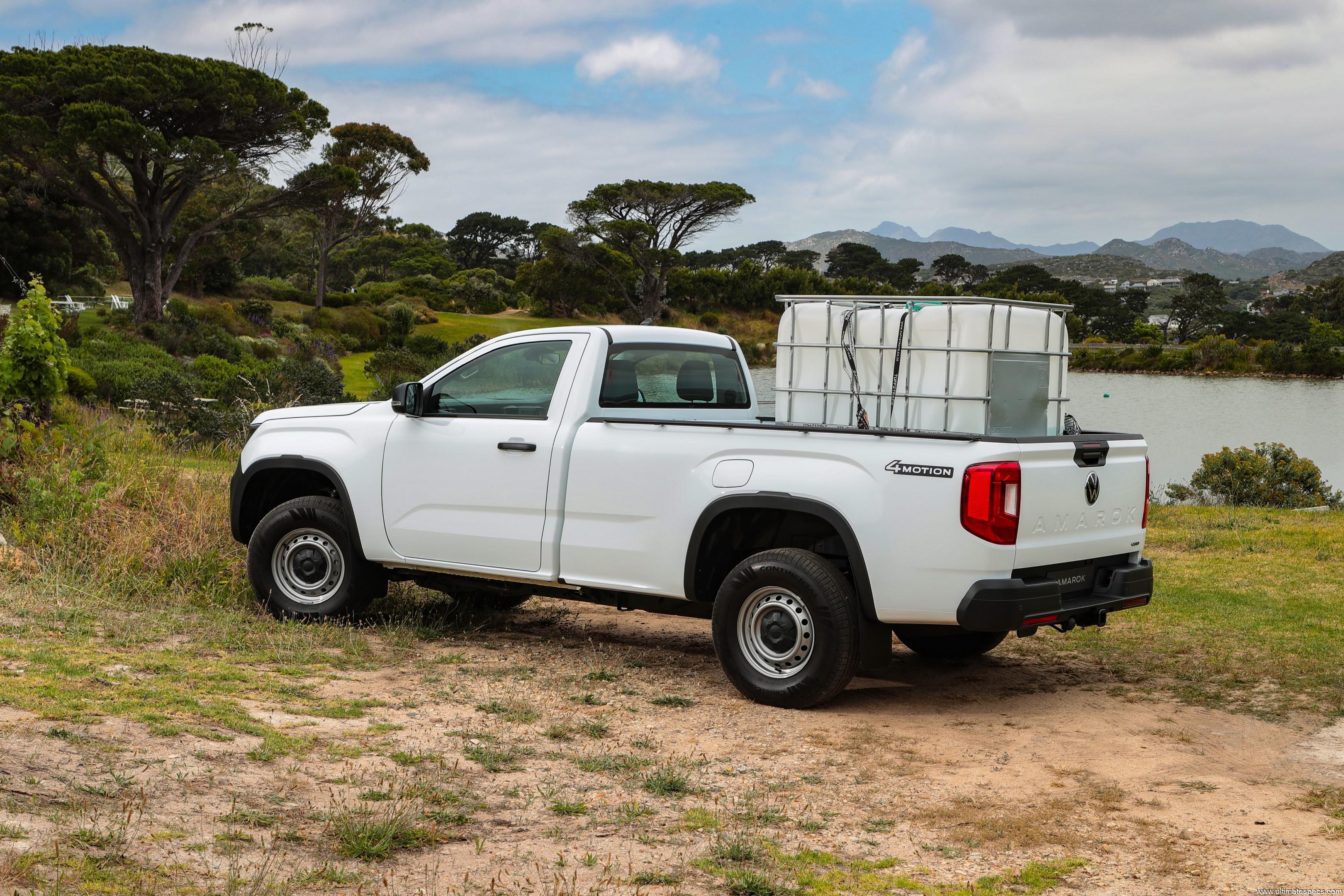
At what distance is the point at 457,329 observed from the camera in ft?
174

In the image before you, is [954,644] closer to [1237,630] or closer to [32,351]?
[1237,630]

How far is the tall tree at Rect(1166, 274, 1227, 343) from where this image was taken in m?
61.7

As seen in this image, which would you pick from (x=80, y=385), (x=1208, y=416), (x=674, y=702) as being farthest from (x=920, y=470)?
(x=1208, y=416)

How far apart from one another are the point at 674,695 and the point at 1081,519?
7.90 feet

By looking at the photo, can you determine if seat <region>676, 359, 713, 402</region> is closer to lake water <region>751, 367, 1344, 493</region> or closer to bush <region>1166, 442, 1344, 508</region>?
lake water <region>751, 367, 1344, 493</region>

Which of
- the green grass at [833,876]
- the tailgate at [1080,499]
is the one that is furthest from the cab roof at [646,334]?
the green grass at [833,876]

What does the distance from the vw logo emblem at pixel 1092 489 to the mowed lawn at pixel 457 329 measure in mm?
25165

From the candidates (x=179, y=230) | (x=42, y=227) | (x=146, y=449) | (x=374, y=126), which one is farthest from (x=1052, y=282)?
(x=146, y=449)

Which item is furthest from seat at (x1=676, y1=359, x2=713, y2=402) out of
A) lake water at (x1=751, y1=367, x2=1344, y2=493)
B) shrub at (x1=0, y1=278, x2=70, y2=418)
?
lake water at (x1=751, y1=367, x2=1344, y2=493)

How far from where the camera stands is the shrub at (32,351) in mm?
10820

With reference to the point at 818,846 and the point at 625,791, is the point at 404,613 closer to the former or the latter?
the point at 625,791

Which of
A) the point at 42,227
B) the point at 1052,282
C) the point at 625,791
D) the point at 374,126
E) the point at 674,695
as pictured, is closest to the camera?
the point at 625,791

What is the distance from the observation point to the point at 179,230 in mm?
45906

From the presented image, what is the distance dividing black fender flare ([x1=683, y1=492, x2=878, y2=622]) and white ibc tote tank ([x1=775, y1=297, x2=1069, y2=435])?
56cm
